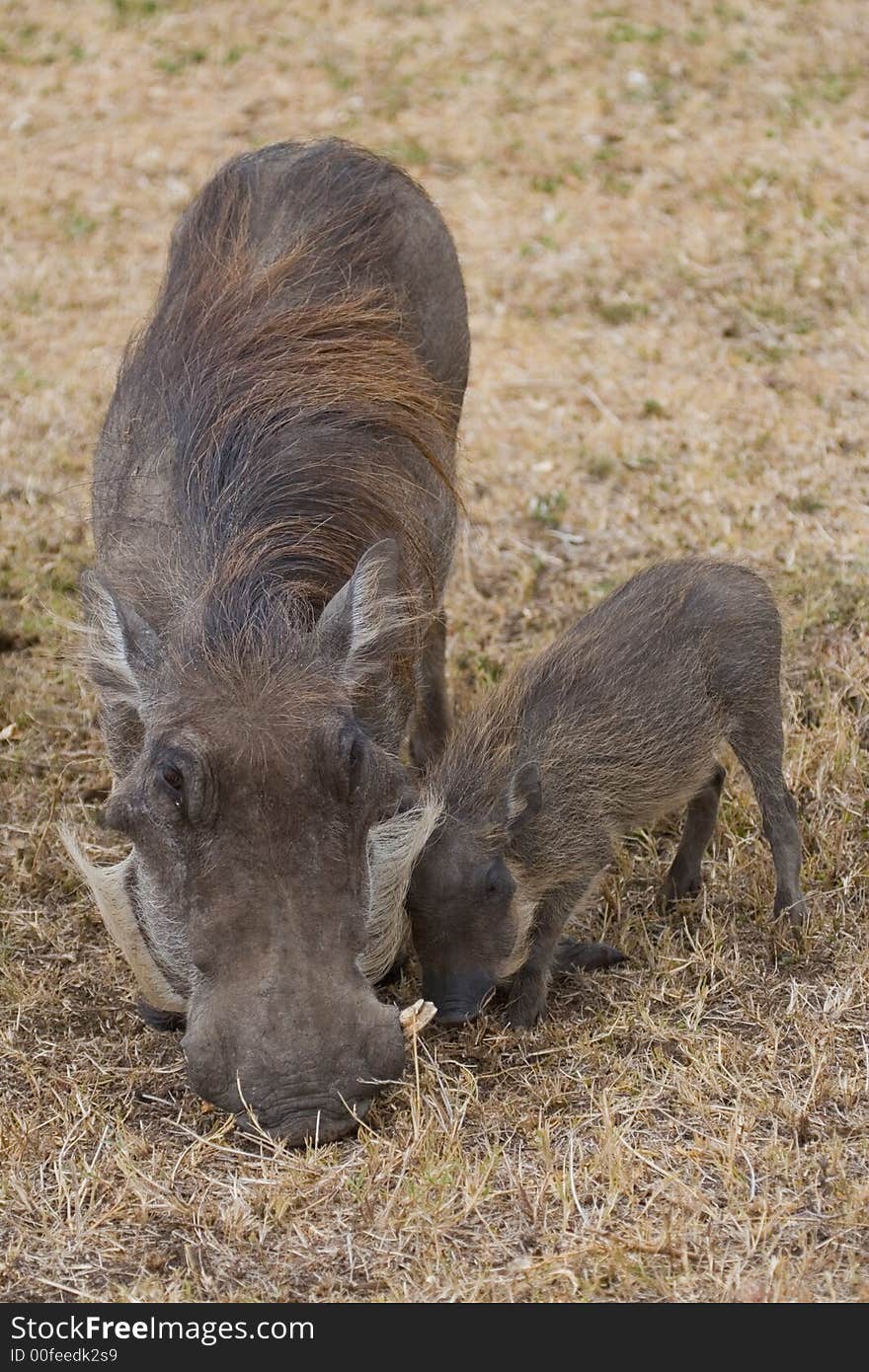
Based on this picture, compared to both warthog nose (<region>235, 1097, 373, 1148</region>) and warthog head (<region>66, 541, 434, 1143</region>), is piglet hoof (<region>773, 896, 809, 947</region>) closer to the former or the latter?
warthog head (<region>66, 541, 434, 1143</region>)

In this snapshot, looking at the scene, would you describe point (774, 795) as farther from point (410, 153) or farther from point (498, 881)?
point (410, 153)

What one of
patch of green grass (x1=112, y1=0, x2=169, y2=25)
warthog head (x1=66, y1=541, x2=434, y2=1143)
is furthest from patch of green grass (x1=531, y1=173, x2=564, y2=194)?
warthog head (x1=66, y1=541, x2=434, y2=1143)

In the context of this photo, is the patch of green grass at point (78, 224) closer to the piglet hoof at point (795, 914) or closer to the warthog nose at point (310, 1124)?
the piglet hoof at point (795, 914)

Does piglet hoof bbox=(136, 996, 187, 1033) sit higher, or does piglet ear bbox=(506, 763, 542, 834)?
piglet ear bbox=(506, 763, 542, 834)

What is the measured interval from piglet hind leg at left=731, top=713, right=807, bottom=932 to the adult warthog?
94cm

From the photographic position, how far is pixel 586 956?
4.47m

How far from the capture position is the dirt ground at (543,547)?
340cm

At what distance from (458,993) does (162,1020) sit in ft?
2.32

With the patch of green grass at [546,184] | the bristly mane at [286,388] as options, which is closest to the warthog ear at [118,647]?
the bristly mane at [286,388]

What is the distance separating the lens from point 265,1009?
11.1 feet

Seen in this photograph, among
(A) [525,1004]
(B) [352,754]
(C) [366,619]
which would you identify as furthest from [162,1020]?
(C) [366,619]

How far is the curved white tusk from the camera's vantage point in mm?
3738

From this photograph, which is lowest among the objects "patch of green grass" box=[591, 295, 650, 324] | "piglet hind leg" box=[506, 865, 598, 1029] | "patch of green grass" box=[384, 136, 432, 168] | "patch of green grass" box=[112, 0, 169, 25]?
"patch of green grass" box=[591, 295, 650, 324]

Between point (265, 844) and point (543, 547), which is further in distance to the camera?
point (543, 547)
